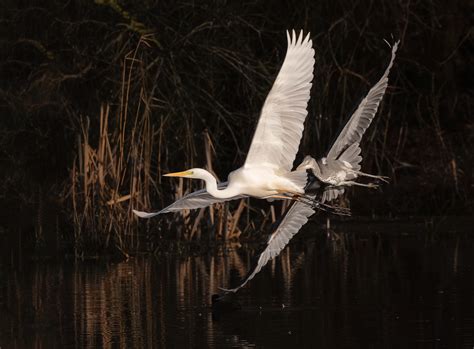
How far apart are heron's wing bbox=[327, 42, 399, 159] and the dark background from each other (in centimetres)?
393

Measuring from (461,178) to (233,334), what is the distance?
31.8 ft

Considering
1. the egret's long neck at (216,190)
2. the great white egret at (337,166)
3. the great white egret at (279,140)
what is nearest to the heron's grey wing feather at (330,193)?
the great white egret at (337,166)

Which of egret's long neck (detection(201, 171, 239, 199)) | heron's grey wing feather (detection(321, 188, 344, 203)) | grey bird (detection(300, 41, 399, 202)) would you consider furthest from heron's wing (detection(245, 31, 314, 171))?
heron's grey wing feather (detection(321, 188, 344, 203))

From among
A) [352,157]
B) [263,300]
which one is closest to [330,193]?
[352,157]

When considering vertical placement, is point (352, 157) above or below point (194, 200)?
above

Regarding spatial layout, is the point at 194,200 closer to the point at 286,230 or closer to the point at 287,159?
the point at 286,230

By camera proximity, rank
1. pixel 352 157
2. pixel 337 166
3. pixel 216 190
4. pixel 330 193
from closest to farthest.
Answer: pixel 216 190, pixel 337 166, pixel 352 157, pixel 330 193

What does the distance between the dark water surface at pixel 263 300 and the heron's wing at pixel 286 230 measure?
0.45 metres

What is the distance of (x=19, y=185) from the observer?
18.0 meters

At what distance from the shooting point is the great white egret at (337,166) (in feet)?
36.2

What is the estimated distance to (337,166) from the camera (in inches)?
454

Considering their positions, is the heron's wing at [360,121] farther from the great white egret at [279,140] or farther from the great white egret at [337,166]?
the great white egret at [279,140]

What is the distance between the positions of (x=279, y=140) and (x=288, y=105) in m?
0.53

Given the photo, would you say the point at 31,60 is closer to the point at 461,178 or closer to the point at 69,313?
the point at 461,178
